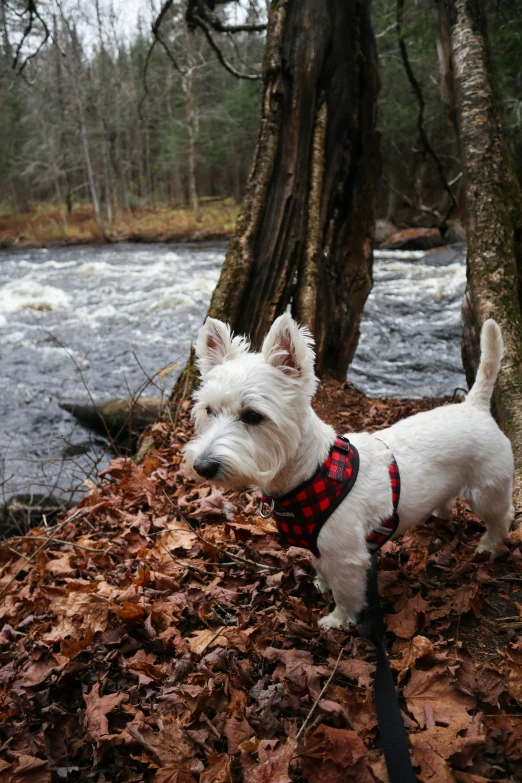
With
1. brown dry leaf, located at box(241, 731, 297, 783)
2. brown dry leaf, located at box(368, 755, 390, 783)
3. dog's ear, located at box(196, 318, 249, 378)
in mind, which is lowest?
brown dry leaf, located at box(241, 731, 297, 783)

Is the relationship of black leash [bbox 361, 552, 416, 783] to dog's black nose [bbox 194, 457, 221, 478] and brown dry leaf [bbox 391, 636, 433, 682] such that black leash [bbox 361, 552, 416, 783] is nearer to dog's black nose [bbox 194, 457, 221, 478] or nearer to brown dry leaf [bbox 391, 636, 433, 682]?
brown dry leaf [bbox 391, 636, 433, 682]

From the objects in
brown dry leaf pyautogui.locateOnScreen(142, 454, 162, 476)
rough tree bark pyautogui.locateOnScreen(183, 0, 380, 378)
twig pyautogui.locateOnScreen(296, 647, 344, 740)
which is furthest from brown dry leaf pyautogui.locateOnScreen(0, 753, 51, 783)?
rough tree bark pyautogui.locateOnScreen(183, 0, 380, 378)

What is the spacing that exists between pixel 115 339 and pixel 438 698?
1293cm

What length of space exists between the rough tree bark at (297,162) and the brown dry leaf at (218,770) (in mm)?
4829

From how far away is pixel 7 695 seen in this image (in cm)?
294

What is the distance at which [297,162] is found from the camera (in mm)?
6875

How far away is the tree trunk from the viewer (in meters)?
5.21

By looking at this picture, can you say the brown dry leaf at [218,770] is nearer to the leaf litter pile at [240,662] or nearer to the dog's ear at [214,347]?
the leaf litter pile at [240,662]

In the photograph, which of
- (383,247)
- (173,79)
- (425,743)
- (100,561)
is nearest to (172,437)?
(100,561)

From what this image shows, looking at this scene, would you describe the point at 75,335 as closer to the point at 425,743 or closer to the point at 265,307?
the point at 265,307

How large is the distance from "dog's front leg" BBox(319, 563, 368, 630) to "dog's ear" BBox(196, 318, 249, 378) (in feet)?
4.79

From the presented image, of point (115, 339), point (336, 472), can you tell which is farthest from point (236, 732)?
point (115, 339)

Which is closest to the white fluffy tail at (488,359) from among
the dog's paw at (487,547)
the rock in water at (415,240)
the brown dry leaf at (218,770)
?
the dog's paw at (487,547)

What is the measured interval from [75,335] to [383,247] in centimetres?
2194
